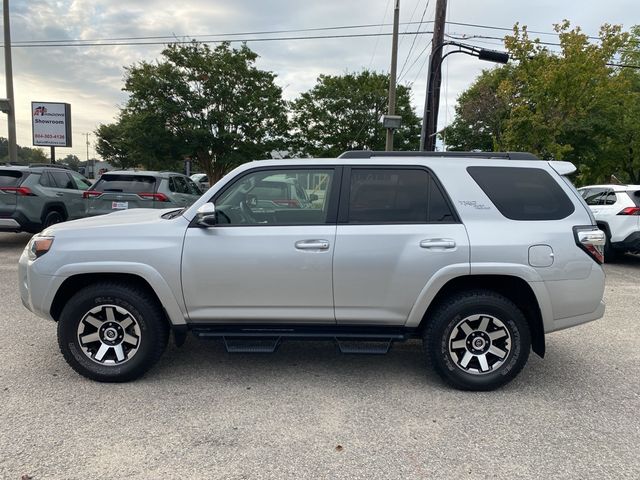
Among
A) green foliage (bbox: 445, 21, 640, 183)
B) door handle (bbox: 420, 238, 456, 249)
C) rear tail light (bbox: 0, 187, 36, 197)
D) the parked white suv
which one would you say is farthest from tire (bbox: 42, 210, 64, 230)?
green foliage (bbox: 445, 21, 640, 183)

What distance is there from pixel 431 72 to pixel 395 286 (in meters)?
11.3

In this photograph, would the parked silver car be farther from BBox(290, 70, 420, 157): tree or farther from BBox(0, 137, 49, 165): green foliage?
BBox(0, 137, 49, 165): green foliage

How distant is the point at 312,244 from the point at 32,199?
7.99m

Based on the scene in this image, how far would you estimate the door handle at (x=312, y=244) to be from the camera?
350 centimetres

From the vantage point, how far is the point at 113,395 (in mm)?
3463

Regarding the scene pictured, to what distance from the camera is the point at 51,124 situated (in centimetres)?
1927

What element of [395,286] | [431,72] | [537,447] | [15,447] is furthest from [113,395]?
[431,72]

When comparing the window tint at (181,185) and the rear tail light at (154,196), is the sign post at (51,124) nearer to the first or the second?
the window tint at (181,185)

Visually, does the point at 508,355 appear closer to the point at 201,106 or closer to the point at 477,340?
the point at 477,340

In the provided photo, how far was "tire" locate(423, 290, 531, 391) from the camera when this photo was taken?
353cm

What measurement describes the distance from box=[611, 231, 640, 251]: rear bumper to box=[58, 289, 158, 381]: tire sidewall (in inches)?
365

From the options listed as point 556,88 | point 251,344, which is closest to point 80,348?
point 251,344

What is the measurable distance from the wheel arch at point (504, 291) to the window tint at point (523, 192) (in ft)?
1.69

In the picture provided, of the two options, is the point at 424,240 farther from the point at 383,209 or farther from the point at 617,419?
the point at 617,419
